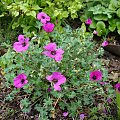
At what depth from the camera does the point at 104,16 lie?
3566mm

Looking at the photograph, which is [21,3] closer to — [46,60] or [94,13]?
[94,13]

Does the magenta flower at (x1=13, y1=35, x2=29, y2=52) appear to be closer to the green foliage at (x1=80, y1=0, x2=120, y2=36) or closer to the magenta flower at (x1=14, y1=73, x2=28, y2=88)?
the magenta flower at (x1=14, y1=73, x2=28, y2=88)

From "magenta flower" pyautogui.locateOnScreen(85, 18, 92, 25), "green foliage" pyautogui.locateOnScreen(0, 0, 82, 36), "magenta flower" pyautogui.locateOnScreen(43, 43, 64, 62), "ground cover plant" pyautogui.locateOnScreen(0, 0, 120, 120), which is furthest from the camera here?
"magenta flower" pyautogui.locateOnScreen(85, 18, 92, 25)

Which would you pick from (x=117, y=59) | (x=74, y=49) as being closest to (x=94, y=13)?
(x=117, y=59)

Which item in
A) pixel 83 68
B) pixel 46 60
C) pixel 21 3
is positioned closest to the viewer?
pixel 46 60

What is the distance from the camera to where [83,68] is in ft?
9.02

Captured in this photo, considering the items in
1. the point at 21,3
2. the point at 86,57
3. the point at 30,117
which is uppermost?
the point at 21,3

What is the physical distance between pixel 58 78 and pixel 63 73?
26cm

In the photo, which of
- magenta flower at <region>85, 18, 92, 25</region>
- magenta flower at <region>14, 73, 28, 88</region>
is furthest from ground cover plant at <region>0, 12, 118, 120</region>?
magenta flower at <region>85, 18, 92, 25</region>

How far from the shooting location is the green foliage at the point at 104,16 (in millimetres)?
3518

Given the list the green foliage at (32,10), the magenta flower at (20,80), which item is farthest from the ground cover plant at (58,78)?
the green foliage at (32,10)

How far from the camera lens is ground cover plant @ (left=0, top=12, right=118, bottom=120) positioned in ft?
8.29

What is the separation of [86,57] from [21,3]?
0.88 meters

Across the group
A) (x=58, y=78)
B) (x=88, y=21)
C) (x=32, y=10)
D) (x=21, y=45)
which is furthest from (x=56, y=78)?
(x=88, y=21)
